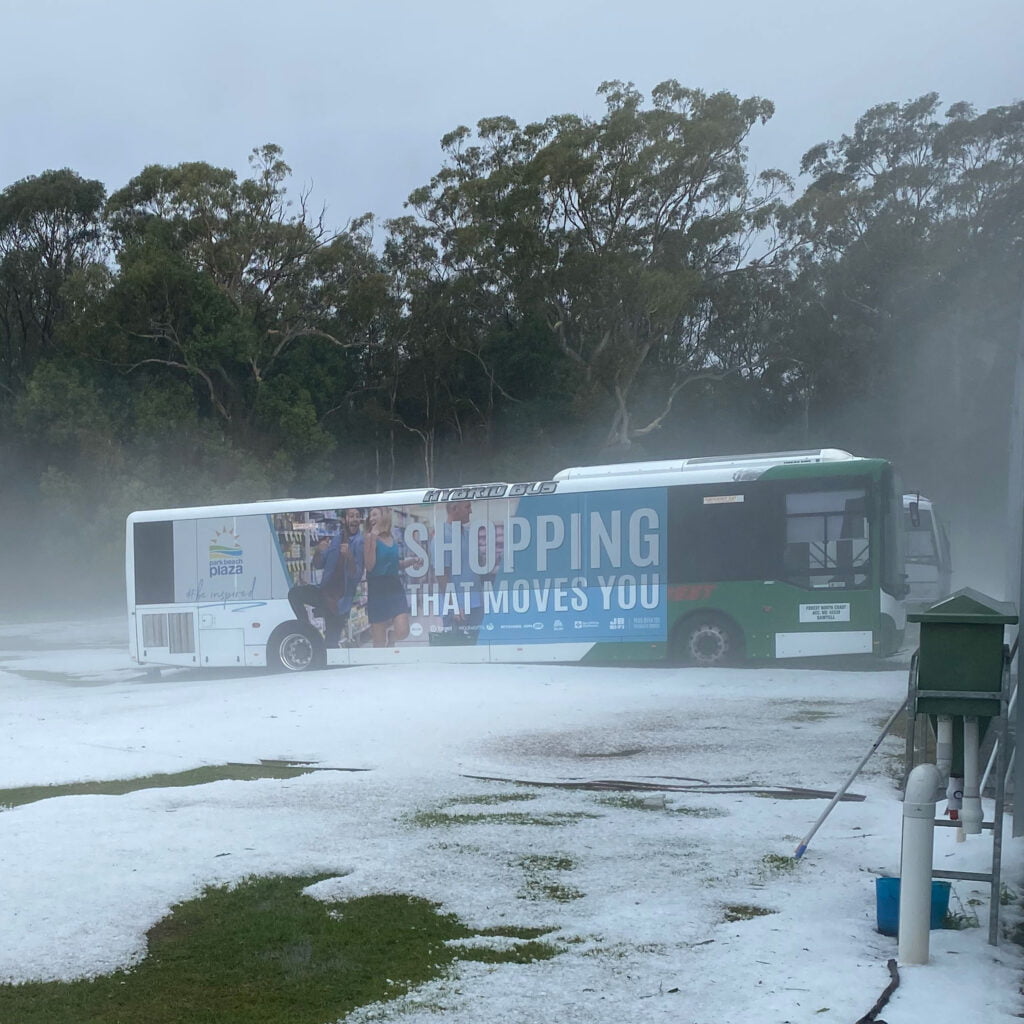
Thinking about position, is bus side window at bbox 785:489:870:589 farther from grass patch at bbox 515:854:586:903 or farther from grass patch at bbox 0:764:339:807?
grass patch at bbox 515:854:586:903

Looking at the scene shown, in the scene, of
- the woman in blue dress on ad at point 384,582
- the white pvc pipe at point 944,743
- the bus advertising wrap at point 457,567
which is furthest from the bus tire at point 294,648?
the white pvc pipe at point 944,743

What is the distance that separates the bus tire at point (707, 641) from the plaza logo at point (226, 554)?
23.6 ft

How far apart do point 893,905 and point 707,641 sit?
11.8 meters

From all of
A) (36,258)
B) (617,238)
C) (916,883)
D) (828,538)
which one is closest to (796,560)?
(828,538)

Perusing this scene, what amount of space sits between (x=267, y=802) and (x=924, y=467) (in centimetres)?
4017

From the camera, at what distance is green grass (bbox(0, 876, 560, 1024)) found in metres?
4.46

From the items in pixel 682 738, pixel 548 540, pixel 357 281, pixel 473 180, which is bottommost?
pixel 682 738

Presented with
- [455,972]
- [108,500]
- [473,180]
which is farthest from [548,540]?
[473,180]

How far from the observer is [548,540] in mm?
17703

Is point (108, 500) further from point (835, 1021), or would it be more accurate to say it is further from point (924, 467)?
point (835, 1021)

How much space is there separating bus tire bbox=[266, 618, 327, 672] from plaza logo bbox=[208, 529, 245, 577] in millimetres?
1238

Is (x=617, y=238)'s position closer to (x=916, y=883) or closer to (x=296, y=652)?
(x=296, y=652)

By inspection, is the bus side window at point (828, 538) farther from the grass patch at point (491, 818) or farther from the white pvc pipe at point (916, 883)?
the white pvc pipe at point (916, 883)

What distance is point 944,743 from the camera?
5145 mm
